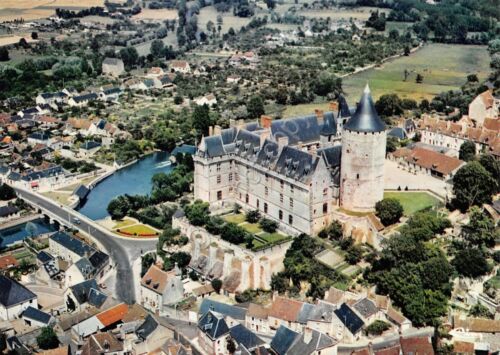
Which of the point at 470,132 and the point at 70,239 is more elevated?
the point at 470,132

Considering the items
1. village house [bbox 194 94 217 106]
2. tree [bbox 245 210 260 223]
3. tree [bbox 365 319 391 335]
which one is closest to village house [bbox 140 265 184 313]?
tree [bbox 245 210 260 223]

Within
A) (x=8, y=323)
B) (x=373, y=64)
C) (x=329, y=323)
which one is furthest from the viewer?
(x=373, y=64)

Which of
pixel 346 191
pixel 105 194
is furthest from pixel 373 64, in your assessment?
pixel 346 191

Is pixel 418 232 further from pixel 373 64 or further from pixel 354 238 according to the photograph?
pixel 373 64

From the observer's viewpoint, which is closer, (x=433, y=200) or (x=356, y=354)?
(x=356, y=354)

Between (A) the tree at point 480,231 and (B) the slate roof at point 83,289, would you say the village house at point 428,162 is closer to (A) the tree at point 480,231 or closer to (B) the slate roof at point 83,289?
(A) the tree at point 480,231

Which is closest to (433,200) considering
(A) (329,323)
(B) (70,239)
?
(A) (329,323)

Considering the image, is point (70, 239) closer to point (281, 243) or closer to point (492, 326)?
point (281, 243)

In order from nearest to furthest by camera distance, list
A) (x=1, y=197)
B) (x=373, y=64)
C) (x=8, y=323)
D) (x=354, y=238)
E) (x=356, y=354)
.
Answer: (x=356, y=354) < (x=8, y=323) < (x=354, y=238) < (x=1, y=197) < (x=373, y=64)
